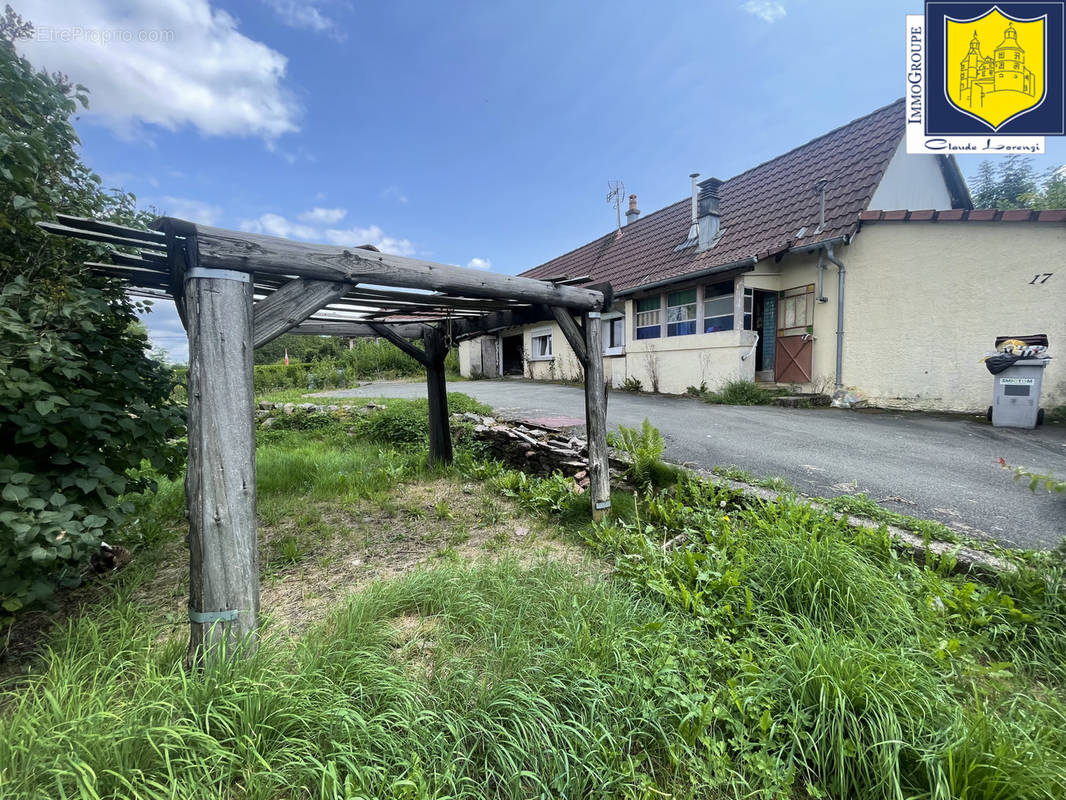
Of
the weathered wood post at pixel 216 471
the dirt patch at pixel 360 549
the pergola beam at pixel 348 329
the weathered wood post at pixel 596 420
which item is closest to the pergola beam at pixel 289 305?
the weathered wood post at pixel 216 471

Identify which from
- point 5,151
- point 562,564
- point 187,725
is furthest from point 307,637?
point 5,151

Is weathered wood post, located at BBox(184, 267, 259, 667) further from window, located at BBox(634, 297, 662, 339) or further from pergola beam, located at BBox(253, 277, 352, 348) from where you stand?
window, located at BBox(634, 297, 662, 339)

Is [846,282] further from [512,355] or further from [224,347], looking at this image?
[512,355]

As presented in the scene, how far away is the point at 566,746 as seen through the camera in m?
1.53

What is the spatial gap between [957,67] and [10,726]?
37.7ft

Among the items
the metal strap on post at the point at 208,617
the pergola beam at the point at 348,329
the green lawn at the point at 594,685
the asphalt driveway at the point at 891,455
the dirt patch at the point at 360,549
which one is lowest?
the dirt patch at the point at 360,549

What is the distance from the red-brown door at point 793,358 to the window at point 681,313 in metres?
2.01

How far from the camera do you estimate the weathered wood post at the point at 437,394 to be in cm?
512

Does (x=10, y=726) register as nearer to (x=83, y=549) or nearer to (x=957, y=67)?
(x=83, y=549)

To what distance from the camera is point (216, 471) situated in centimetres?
188

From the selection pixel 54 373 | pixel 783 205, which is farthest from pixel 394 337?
pixel 783 205

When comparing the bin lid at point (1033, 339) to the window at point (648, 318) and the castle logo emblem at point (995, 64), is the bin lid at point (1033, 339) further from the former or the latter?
the window at point (648, 318)

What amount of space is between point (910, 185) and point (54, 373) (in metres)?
14.2

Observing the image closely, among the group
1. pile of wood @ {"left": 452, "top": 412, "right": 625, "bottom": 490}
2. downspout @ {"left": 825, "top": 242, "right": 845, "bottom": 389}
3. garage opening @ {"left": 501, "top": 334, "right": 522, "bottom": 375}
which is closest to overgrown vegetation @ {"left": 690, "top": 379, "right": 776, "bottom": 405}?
downspout @ {"left": 825, "top": 242, "right": 845, "bottom": 389}
